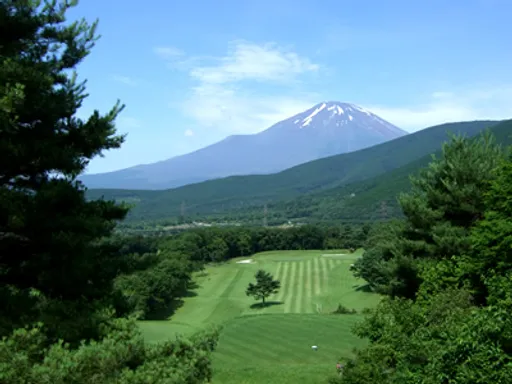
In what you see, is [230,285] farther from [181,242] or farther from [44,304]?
[44,304]

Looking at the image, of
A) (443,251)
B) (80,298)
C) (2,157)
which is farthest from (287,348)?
(2,157)

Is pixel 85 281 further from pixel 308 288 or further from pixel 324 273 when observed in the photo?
pixel 324 273

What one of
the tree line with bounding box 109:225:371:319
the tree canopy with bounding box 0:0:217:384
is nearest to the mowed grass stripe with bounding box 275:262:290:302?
the tree line with bounding box 109:225:371:319

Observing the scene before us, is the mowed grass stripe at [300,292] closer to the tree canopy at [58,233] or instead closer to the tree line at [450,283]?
the tree line at [450,283]

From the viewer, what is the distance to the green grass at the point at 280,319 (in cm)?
2106

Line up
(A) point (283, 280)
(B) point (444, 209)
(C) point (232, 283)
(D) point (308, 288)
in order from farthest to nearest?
(C) point (232, 283), (A) point (283, 280), (D) point (308, 288), (B) point (444, 209)

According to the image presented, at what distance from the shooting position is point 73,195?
10750 mm

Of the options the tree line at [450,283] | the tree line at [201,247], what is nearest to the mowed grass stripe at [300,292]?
the tree line at [201,247]

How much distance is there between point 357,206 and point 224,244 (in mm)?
105542

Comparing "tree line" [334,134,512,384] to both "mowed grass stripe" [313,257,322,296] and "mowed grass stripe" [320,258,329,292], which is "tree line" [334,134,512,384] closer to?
"mowed grass stripe" [313,257,322,296]

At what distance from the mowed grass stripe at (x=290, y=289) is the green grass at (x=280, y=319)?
0.06 meters

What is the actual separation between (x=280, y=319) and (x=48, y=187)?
2845 centimetres

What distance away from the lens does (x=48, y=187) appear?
1041 centimetres

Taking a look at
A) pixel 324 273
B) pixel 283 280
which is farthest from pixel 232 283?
pixel 324 273
